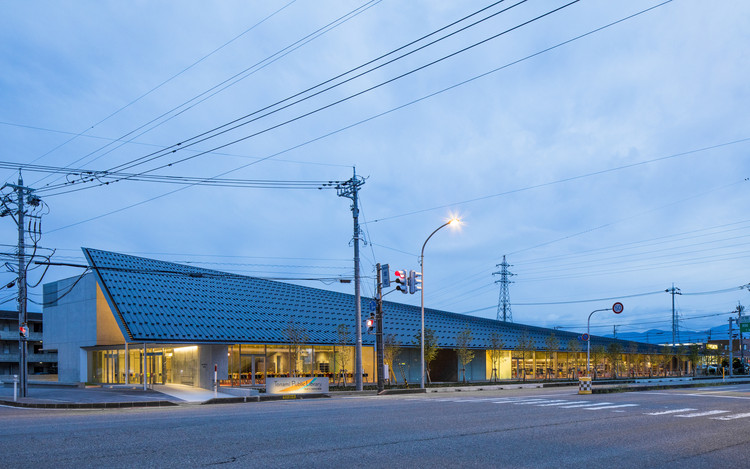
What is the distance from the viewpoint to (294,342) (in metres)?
37.4

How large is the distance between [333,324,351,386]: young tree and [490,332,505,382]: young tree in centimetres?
1311

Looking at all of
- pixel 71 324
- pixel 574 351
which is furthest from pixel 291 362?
pixel 574 351

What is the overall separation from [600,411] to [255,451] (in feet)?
39.0

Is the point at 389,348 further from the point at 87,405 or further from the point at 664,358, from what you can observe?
the point at 664,358

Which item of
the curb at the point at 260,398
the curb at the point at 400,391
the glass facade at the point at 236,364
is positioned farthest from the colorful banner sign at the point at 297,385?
the glass facade at the point at 236,364

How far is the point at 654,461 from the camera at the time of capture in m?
9.70

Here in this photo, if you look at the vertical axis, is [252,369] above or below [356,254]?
below

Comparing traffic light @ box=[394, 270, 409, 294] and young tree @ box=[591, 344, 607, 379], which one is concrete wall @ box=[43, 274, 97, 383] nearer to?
traffic light @ box=[394, 270, 409, 294]

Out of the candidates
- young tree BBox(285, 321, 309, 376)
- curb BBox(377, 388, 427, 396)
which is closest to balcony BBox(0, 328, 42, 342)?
young tree BBox(285, 321, 309, 376)

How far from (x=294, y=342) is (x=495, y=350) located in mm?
20215

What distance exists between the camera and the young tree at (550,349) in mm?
54594

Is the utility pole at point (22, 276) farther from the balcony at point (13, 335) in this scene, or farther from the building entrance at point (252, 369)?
the balcony at point (13, 335)

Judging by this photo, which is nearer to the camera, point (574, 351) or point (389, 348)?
point (389, 348)

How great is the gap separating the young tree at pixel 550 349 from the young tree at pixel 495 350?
15.5ft
